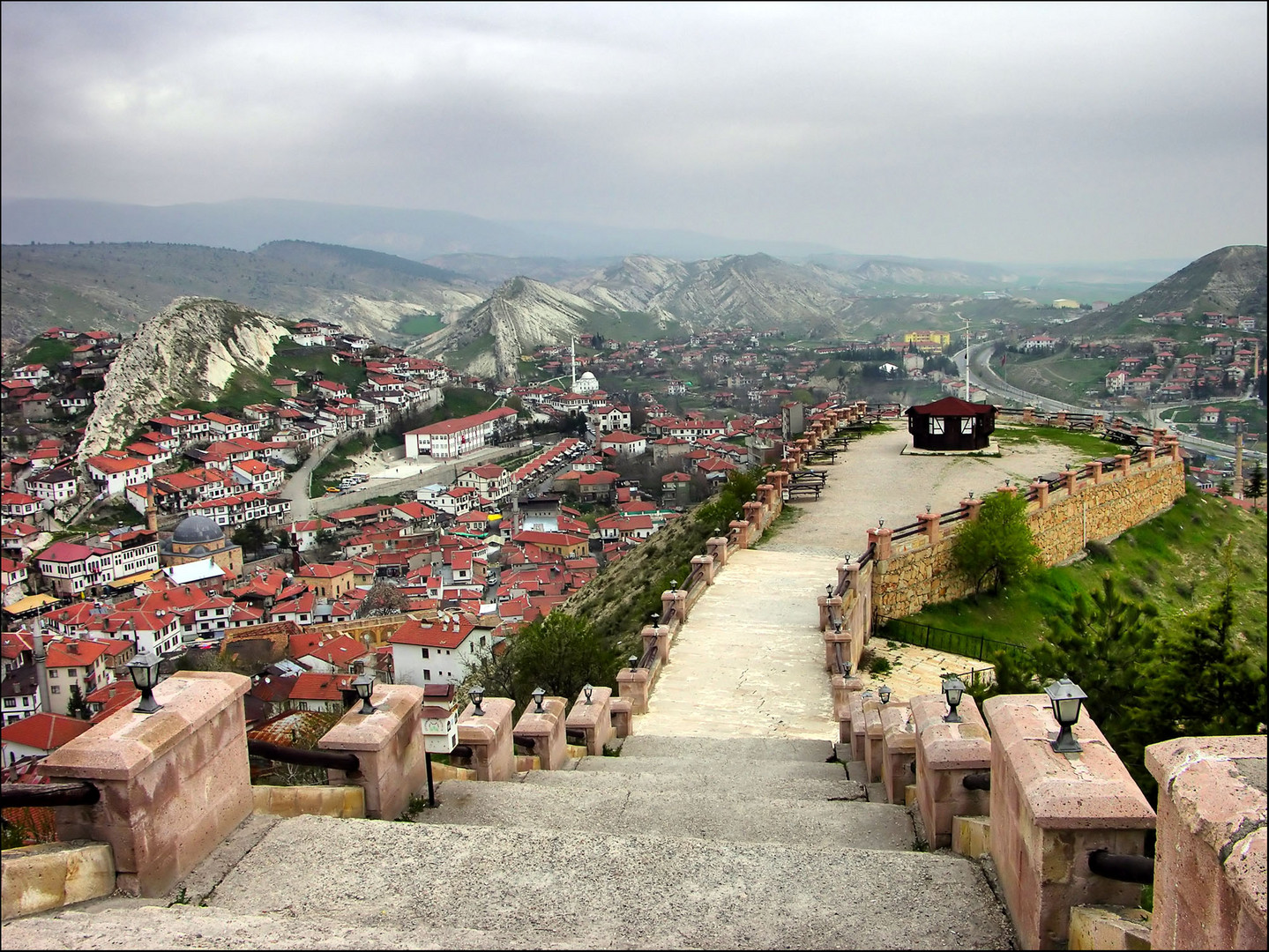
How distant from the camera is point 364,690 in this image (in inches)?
188

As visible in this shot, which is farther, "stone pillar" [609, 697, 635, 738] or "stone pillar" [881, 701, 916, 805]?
"stone pillar" [609, 697, 635, 738]

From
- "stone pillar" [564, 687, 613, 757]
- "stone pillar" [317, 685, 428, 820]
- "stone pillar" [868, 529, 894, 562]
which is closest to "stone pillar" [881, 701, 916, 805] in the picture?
"stone pillar" [317, 685, 428, 820]

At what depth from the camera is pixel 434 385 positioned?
4439 inches

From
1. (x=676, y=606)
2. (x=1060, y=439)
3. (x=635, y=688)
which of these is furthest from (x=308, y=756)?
(x=1060, y=439)

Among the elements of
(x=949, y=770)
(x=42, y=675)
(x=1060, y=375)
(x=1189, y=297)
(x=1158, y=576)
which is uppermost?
(x=1189, y=297)

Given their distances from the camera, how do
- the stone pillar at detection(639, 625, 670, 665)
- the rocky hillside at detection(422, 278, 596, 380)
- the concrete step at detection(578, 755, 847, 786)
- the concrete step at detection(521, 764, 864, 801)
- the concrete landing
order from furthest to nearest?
the rocky hillside at detection(422, 278, 596, 380) → the stone pillar at detection(639, 625, 670, 665) → the concrete landing → the concrete step at detection(578, 755, 847, 786) → the concrete step at detection(521, 764, 864, 801)

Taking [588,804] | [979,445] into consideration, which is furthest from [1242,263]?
[588,804]

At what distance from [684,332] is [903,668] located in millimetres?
172142

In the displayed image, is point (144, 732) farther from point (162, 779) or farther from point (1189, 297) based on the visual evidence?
point (1189, 297)

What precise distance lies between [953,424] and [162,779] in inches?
848

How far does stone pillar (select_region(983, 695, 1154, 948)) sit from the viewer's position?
297 cm

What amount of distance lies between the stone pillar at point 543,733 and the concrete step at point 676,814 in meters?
1.01

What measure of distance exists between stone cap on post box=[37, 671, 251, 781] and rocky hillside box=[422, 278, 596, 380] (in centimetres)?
13693

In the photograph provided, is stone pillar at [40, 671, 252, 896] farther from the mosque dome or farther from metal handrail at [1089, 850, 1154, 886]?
the mosque dome
